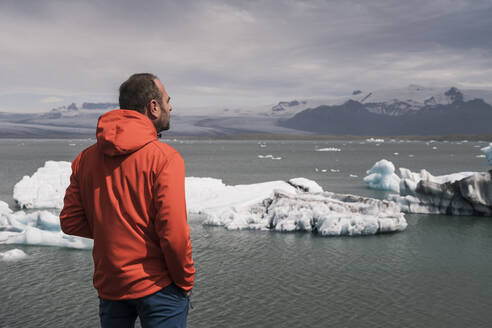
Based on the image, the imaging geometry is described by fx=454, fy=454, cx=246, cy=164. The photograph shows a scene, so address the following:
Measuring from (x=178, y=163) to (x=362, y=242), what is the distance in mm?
9710

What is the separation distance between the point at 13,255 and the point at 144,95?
8849mm

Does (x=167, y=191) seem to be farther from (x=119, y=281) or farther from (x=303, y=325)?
(x=303, y=325)

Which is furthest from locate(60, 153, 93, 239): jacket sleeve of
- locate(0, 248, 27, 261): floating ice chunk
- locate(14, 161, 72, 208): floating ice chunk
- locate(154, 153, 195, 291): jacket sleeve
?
locate(14, 161, 72, 208): floating ice chunk

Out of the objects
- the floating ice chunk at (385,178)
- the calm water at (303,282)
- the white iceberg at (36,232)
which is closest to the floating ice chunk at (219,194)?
the calm water at (303,282)

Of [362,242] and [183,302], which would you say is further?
[362,242]

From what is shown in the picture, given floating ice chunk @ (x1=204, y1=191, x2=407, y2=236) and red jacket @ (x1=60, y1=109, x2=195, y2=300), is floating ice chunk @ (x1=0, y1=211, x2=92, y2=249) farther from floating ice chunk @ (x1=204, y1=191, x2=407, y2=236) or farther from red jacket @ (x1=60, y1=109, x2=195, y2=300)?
red jacket @ (x1=60, y1=109, x2=195, y2=300)

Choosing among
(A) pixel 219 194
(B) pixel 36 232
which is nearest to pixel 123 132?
(B) pixel 36 232

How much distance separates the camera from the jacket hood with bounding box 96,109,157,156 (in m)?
2.29

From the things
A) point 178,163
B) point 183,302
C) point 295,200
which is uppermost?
point 178,163

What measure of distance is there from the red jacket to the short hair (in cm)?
9

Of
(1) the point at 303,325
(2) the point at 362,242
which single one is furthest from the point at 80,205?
(2) the point at 362,242

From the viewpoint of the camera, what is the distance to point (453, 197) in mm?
15273

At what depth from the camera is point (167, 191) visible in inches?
89.7

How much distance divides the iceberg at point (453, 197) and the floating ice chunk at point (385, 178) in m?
7.92
